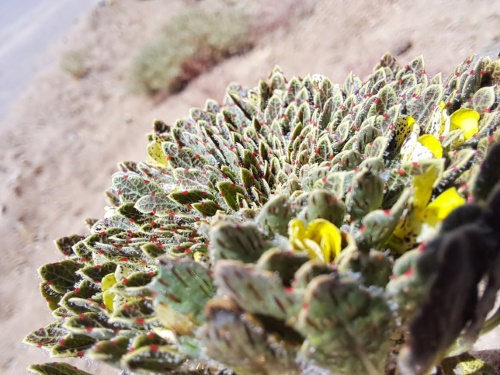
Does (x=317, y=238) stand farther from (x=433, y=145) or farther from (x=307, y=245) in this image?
(x=433, y=145)

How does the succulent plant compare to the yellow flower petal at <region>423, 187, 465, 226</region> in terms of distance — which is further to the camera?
the yellow flower petal at <region>423, 187, 465, 226</region>

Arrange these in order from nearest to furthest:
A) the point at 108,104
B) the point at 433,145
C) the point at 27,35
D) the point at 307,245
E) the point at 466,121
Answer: the point at 307,245, the point at 433,145, the point at 466,121, the point at 108,104, the point at 27,35

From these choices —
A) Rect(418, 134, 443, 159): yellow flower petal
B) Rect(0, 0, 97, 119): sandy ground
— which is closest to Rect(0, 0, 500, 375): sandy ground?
Rect(0, 0, 97, 119): sandy ground

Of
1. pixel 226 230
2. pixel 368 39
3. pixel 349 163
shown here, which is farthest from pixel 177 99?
pixel 226 230

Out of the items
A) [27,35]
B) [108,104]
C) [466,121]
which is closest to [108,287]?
[466,121]

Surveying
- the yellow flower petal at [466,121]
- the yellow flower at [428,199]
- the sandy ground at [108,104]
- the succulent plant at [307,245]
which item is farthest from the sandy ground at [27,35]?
the yellow flower at [428,199]

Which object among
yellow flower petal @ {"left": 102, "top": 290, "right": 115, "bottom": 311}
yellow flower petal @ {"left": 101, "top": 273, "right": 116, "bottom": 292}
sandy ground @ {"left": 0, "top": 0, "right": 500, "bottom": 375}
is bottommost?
yellow flower petal @ {"left": 102, "top": 290, "right": 115, "bottom": 311}

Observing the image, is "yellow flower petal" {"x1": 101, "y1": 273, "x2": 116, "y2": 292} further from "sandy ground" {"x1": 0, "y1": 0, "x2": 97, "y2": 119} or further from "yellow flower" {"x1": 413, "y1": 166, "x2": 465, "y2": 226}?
"sandy ground" {"x1": 0, "y1": 0, "x2": 97, "y2": 119}
